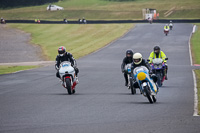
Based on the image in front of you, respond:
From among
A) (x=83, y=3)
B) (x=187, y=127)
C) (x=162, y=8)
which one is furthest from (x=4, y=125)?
(x=83, y=3)

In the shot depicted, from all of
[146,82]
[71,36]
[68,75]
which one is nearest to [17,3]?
[71,36]

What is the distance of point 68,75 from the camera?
50.2 feet

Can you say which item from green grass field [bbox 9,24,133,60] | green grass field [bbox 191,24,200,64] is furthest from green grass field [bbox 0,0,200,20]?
green grass field [bbox 191,24,200,64]

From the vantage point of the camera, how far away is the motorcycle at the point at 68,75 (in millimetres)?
15148

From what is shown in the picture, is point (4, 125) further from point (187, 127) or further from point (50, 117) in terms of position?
point (187, 127)

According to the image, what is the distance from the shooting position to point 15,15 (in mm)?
106750

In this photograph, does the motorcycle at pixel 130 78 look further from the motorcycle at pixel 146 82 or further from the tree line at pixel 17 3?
the tree line at pixel 17 3

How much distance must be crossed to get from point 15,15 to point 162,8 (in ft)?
116

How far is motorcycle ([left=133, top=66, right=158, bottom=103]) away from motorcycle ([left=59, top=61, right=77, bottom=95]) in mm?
2958

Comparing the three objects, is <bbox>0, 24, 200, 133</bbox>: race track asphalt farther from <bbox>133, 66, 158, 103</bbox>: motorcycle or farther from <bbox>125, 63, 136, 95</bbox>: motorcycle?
<bbox>133, 66, 158, 103</bbox>: motorcycle

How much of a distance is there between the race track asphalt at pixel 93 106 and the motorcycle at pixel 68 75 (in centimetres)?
33

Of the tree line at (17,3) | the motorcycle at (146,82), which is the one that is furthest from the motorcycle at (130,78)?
the tree line at (17,3)

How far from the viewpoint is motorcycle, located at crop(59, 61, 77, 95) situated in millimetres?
15148

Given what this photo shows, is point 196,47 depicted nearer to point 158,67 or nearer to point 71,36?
point 71,36
